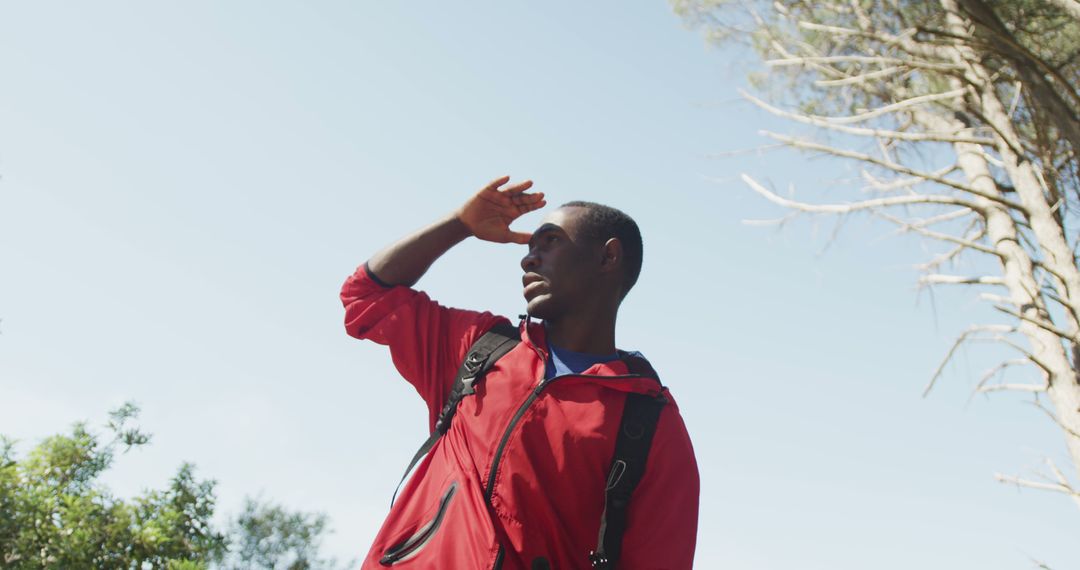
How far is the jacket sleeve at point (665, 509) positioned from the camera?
6.88ft

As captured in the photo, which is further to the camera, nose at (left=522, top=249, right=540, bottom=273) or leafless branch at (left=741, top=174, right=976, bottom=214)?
leafless branch at (left=741, top=174, right=976, bottom=214)

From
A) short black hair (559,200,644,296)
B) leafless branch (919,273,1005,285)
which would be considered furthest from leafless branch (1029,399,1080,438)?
short black hair (559,200,644,296)

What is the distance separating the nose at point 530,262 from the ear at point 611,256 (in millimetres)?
230

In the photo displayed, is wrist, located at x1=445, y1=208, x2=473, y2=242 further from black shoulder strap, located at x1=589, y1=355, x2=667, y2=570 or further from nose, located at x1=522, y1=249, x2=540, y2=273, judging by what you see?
black shoulder strap, located at x1=589, y1=355, x2=667, y2=570

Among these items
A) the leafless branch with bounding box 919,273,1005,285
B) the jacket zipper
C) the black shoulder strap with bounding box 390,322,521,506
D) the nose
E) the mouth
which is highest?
the leafless branch with bounding box 919,273,1005,285

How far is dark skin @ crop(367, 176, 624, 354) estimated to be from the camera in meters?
2.60

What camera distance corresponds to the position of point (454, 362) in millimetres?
2578

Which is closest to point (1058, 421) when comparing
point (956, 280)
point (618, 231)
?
point (956, 280)

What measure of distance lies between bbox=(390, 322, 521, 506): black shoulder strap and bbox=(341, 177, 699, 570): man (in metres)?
0.03

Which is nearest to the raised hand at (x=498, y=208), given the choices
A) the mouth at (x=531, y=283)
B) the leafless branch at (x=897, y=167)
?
the mouth at (x=531, y=283)

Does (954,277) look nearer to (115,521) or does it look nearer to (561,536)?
(561,536)

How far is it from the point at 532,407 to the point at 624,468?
0.29 m

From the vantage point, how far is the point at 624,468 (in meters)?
2.18

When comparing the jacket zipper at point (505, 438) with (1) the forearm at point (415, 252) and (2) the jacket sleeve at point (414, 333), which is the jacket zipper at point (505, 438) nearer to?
(2) the jacket sleeve at point (414, 333)
